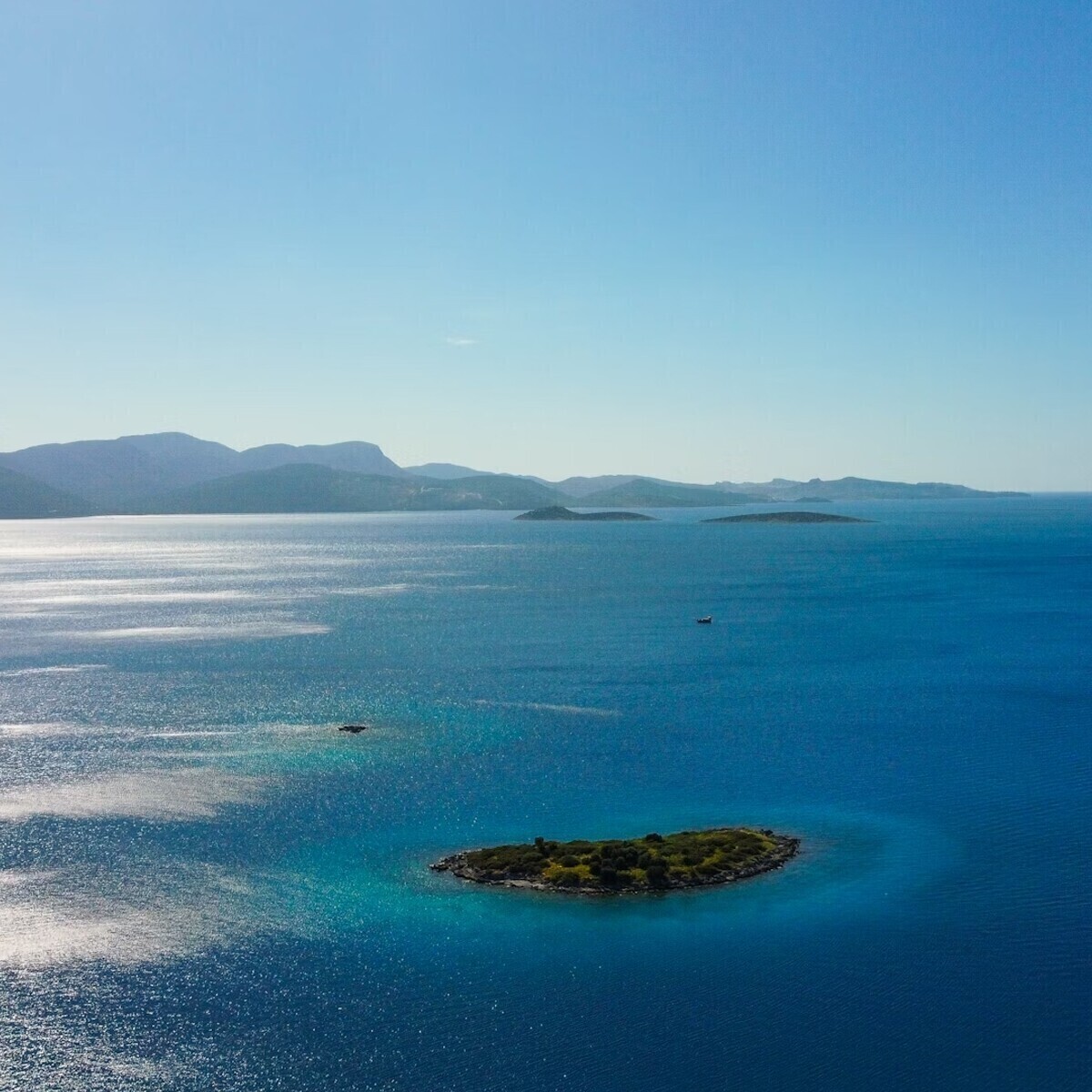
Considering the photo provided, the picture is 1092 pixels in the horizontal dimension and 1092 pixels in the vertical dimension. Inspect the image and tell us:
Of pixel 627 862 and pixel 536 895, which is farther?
pixel 627 862

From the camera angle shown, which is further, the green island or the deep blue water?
the green island

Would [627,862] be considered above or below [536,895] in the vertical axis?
above

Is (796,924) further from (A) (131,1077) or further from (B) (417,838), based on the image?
(A) (131,1077)

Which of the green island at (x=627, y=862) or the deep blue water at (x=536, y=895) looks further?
the green island at (x=627, y=862)
